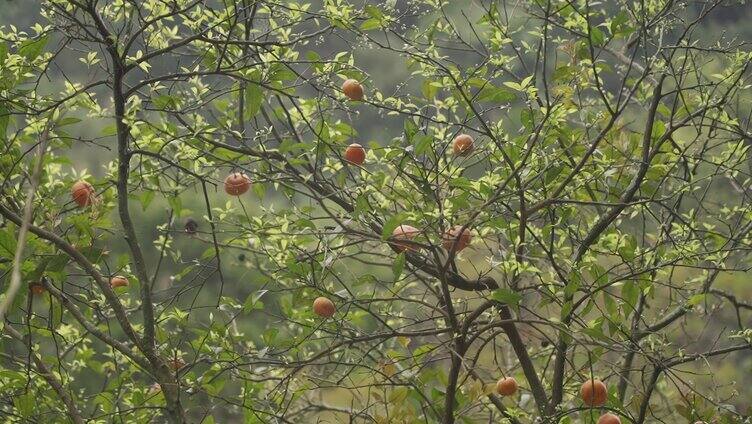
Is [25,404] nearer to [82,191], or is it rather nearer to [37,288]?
[37,288]

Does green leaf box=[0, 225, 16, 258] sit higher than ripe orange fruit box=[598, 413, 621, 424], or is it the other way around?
green leaf box=[0, 225, 16, 258]

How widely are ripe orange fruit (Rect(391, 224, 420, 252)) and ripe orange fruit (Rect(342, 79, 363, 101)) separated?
13.5 inches

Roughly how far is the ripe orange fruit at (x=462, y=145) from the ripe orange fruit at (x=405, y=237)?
0.75ft

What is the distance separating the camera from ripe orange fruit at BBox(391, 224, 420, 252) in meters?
2.20

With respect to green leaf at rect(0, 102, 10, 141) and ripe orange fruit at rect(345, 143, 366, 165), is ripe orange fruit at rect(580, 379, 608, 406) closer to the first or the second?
ripe orange fruit at rect(345, 143, 366, 165)

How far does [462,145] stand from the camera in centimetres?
250

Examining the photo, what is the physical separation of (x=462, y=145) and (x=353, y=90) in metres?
0.29

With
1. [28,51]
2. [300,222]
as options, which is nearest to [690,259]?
[300,222]

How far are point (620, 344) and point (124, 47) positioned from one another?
1.09m

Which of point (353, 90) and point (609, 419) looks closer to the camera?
point (609, 419)

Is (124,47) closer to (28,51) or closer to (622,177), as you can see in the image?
(28,51)

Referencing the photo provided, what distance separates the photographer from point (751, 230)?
271 cm

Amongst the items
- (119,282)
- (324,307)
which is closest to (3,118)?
(119,282)

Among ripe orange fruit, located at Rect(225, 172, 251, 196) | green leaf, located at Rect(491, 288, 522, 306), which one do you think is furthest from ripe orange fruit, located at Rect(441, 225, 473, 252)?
ripe orange fruit, located at Rect(225, 172, 251, 196)
